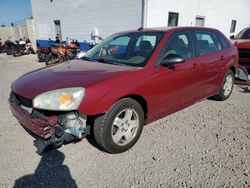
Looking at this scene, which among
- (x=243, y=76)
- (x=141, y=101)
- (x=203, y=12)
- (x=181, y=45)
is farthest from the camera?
(x=203, y=12)

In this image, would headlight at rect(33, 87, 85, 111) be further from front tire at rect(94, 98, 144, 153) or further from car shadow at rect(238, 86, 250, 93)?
car shadow at rect(238, 86, 250, 93)

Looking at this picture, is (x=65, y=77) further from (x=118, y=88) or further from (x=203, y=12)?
(x=203, y=12)

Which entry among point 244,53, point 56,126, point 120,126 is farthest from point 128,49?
point 244,53

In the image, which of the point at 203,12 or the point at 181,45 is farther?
the point at 203,12

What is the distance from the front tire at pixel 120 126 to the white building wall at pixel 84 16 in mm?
7627

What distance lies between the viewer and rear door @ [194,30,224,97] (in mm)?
4121

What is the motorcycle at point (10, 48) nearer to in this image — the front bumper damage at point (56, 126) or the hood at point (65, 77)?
the hood at point (65, 77)

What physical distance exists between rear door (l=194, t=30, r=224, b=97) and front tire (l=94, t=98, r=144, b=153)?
5.45ft

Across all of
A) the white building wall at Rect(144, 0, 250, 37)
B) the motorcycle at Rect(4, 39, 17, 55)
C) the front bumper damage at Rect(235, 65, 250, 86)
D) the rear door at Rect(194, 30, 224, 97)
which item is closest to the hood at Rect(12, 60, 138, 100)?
the rear door at Rect(194, 30, 224, 97)

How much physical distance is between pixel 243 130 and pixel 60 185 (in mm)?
2958

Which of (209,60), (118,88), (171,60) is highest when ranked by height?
(171,60)

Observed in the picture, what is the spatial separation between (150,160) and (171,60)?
140cm

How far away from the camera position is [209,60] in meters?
4.22

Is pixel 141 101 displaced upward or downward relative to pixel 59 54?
upward
